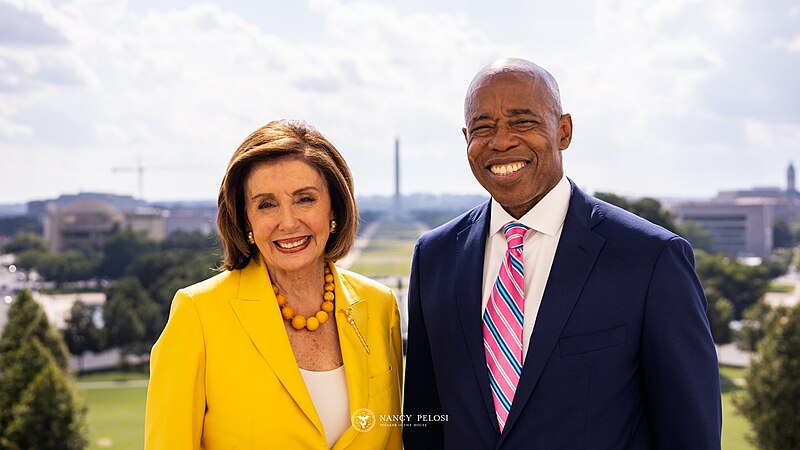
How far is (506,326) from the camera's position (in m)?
3.68

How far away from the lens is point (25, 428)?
26.7 metres

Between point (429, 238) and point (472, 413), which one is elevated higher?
point (429, 238)

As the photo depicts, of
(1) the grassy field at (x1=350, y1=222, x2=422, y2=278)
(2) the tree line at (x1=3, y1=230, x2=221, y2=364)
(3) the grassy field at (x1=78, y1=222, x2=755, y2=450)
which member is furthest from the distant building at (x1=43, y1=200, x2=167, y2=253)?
(3) the grassy field at (x1=78, y1=222, x2=755, y2=450)

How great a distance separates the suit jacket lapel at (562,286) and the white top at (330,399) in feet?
2.84

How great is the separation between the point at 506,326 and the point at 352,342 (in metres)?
0.84

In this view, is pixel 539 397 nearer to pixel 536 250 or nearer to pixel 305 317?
pixel 536 250

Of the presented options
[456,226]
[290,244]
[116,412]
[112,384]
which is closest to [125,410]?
[116,412]

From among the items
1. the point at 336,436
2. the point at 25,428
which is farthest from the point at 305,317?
the point at 25,428

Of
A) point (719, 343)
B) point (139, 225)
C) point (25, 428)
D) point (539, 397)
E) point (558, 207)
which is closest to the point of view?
point (539, 397)

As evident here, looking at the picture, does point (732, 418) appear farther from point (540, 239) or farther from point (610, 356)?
point (610, 356)

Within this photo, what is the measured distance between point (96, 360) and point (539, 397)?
57.9 m

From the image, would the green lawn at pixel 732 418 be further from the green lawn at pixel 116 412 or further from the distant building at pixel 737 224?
the distant building at pixel 737 224

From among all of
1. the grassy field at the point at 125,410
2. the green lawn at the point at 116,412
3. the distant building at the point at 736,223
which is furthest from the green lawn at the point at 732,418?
the distant building at the point at 736,223

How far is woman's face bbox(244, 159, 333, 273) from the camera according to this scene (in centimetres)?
400
